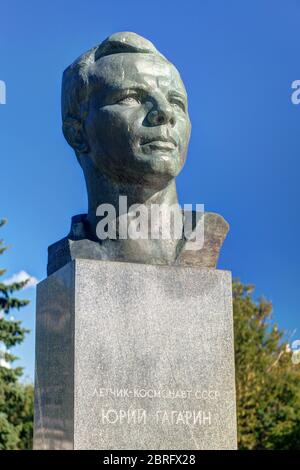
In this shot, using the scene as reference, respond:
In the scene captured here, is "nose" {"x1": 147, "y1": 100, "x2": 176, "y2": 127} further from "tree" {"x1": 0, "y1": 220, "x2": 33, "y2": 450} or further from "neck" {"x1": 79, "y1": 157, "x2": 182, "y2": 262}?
"tree" {"x1": 0, "y1": 220, "x2": 33, "y2": 450}

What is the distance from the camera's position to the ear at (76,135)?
25.8 feet

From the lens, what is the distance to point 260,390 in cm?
3017

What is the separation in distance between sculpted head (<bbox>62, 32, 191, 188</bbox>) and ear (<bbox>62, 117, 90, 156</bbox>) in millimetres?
18

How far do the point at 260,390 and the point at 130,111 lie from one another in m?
24.3

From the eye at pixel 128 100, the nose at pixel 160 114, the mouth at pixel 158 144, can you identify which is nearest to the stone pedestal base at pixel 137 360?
the mouth at pixel 158 144

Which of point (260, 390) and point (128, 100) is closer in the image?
point (128, 100)

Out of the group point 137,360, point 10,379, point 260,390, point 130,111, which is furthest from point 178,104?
point 260,390

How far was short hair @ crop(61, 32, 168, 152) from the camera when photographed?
303 inches

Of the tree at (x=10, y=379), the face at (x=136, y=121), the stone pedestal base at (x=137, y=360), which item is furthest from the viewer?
the tree at (x=10, y=379)

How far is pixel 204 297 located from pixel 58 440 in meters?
1.80

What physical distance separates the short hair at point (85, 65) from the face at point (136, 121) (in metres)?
0.12

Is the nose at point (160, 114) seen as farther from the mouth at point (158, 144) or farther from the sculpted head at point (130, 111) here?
the mouth at point (158, 144)

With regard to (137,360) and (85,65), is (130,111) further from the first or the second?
(137,360)

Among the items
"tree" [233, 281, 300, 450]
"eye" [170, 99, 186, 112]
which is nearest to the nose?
"eye" [170, 99, 186, 112]
